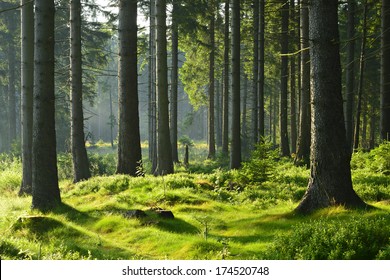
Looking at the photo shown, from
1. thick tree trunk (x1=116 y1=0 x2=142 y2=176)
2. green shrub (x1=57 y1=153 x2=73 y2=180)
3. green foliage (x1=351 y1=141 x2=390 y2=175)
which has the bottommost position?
green shrub (x1=57 y1=153 x2=73 y2=180)

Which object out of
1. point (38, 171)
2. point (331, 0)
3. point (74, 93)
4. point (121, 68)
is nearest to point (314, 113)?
point (331, 0)

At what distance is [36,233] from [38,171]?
265 centimetres

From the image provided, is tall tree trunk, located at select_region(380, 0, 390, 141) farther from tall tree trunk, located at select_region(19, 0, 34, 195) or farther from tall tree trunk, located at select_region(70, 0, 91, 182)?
tall tree trunk, located at select_region(19, 0, 34, 195)

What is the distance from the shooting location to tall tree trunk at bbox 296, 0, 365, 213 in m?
8.31

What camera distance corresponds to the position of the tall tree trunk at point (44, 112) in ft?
34.8

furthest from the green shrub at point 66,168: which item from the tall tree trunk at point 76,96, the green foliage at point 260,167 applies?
the green foliage at point 260,167

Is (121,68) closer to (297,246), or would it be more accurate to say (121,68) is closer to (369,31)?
(297,246)

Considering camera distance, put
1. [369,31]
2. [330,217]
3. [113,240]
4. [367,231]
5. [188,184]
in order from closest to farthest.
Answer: [367,231] < [330,217] < [113,240] < [188,184] < [369,31]

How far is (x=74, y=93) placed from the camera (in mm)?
15977

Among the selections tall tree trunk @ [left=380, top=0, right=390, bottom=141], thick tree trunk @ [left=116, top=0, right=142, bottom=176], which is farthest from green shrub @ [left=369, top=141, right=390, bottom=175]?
thick tree trunk @ [left=116, top=0, right=142, bottom=176]

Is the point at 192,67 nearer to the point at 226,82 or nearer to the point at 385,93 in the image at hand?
the point at 226,82

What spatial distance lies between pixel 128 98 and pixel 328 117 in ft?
26.3

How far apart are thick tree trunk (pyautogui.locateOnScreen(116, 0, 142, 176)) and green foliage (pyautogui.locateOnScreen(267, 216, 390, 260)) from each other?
902cm

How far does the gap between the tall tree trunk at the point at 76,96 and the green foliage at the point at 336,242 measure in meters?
11.6
